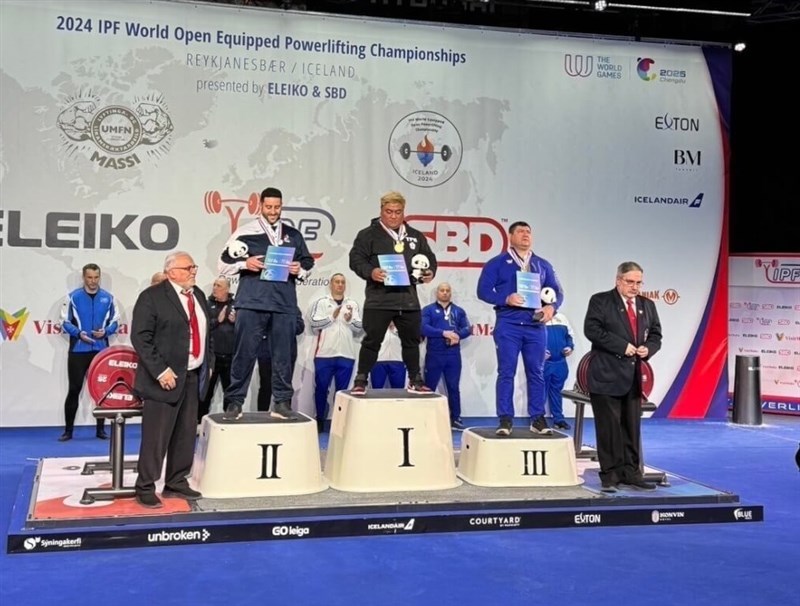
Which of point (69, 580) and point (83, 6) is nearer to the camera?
point (69, 580)

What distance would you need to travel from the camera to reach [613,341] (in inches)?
231

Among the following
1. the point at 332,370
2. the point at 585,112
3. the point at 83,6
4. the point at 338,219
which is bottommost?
the point at 332,370

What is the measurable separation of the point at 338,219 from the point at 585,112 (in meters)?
3.08

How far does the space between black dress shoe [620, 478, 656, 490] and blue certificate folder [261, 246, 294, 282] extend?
2.67 m

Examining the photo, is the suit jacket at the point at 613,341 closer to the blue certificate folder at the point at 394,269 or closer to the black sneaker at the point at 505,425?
the black sneaker at the point at 505,425

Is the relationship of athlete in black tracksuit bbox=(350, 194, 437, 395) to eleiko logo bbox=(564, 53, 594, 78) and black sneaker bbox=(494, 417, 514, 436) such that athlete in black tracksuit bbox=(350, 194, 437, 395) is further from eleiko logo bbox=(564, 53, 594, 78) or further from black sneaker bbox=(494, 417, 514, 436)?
eleiko logo bbox=(564, 53, 594, 78)

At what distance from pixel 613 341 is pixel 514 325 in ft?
2.29

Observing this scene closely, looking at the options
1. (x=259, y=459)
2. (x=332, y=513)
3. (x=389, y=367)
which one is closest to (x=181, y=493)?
(x=259, y=459)

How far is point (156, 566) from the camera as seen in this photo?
446cm

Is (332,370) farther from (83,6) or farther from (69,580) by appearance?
(69,580)

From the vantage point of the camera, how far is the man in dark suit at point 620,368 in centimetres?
591

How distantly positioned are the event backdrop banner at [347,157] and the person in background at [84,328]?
48cm

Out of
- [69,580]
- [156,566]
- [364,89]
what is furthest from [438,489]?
[364,89]

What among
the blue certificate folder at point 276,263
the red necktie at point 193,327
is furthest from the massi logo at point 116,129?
the red necktie at point 193,327
